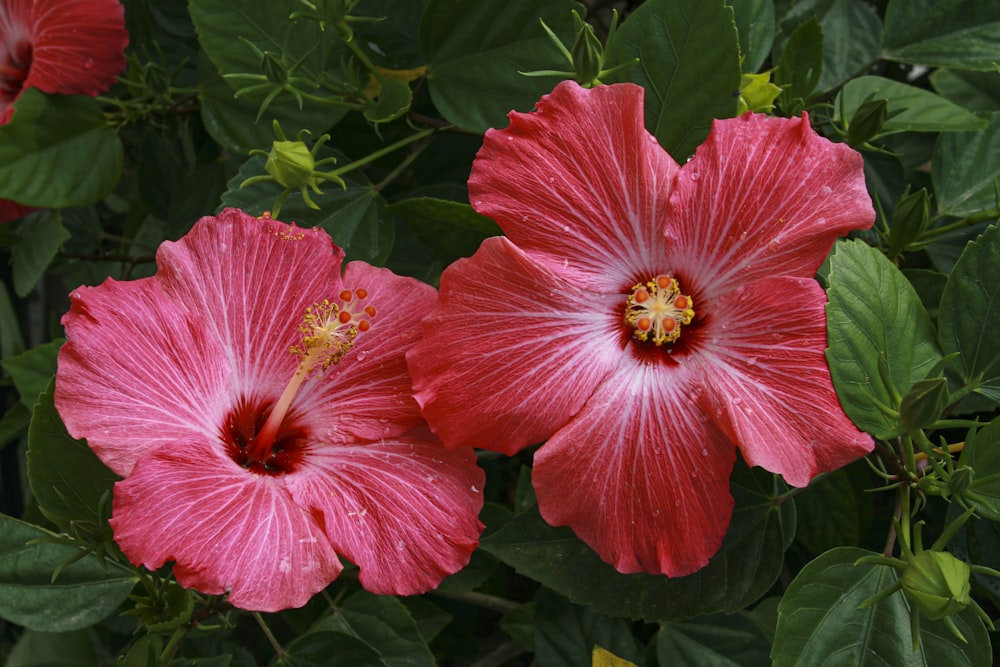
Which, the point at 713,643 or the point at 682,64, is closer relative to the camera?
the point at 682,64

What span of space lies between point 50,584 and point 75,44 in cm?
80

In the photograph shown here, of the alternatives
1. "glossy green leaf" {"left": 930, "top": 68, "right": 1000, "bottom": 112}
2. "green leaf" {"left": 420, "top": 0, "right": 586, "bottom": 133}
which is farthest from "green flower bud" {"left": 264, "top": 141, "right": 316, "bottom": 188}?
"glossy green leaf" {"left": 930, "top": 68, "right": 1000, "bottom": 112}

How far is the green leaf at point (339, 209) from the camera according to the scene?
119 centimetres

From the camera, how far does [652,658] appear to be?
1.24m

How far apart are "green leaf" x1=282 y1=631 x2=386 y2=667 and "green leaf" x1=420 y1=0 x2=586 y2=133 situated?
71cm

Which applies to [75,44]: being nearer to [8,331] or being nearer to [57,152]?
[57,152]

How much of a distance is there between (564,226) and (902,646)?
0.58 metres

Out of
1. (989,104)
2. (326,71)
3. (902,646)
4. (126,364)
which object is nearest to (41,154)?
(326,71)

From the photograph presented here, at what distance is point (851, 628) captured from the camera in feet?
3.07

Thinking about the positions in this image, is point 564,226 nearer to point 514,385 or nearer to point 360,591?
point 514,385

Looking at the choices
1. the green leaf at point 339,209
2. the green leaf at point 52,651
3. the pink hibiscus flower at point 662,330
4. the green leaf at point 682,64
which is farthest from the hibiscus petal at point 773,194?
the green leaf at point 52,651

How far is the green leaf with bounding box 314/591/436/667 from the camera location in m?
1.19

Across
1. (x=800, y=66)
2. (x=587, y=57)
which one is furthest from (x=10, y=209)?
(x=800, y=66)

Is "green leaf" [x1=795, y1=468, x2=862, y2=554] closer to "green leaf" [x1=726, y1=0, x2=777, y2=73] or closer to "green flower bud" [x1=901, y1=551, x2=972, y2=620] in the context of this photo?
"green flower bud" [x1=901, y1=551, x2=972, y2=620]
